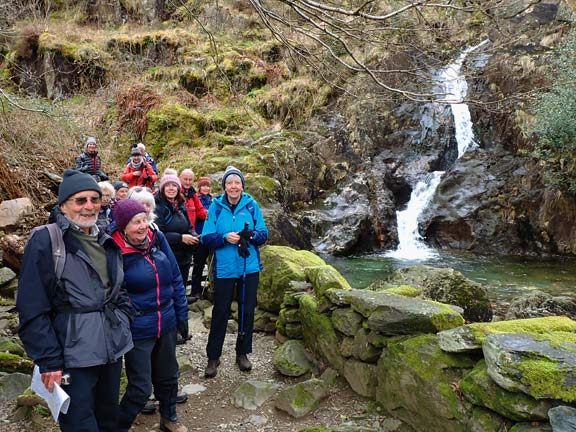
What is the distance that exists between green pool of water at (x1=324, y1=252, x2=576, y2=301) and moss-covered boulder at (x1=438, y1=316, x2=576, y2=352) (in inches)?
233

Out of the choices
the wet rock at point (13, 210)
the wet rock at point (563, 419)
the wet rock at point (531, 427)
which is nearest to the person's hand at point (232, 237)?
the wet rock at point (531, 427)

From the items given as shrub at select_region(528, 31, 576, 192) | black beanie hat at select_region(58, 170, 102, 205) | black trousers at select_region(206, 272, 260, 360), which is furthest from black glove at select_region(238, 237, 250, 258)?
shrub at select_region(528, 31, 576, 192)

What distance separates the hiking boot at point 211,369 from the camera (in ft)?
15.4

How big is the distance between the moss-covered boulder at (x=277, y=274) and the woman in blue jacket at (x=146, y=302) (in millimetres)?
2464

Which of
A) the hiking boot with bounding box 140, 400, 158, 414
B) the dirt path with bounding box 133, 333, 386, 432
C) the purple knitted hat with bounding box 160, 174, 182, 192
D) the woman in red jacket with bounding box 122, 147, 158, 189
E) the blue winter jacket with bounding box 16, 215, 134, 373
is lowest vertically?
the dirt path with bounding box 133, 333, 386, 432

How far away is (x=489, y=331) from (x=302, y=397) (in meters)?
1.79

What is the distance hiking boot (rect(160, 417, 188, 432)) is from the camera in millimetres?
3612

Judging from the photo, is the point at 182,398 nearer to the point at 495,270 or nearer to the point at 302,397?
the point at 302,397

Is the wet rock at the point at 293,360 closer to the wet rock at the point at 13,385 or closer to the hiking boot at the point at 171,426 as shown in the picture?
the hiking boot at the point at 171,426

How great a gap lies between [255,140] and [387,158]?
192 inches

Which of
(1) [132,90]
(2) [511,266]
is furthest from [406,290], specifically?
(1) [132,90]

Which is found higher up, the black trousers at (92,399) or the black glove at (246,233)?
the black glove at (246,233)

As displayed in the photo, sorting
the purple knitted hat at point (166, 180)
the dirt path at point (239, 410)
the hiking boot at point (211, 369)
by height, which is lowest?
the dirt path at point (239, 410)

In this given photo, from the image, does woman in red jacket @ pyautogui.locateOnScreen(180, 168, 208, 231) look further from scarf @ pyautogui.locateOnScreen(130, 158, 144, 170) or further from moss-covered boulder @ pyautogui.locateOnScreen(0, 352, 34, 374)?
moss-covered boulder @ pyautogui.locateOnScreen(0, 352, 34, 374)
